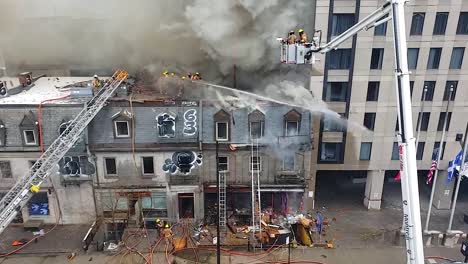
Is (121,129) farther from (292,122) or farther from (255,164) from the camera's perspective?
(292,122)

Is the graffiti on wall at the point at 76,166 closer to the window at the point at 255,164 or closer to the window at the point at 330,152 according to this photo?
the window at the point at 255,164

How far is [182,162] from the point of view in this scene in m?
22.5

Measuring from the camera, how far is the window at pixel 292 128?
72.9 ft

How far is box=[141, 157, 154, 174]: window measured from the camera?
22.6 meters

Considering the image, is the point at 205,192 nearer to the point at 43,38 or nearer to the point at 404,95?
the point at 404,95

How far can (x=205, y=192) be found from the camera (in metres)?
23.1

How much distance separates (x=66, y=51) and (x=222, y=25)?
12.6m

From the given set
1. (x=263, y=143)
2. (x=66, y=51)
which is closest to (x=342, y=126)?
(x=263, y=143)

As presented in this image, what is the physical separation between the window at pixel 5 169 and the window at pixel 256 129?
45.9ft

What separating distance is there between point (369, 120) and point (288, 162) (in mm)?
6531

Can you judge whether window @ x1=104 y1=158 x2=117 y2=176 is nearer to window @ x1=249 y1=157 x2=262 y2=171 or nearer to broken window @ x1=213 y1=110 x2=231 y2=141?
broken window @ x1=213 y1=110 x2=231 y2=141

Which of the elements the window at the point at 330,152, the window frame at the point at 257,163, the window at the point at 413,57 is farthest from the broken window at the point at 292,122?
the window at the point at 413,57

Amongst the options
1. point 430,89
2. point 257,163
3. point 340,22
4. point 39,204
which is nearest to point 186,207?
point 257,163

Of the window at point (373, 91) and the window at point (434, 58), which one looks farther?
the window at point (373, 91)
